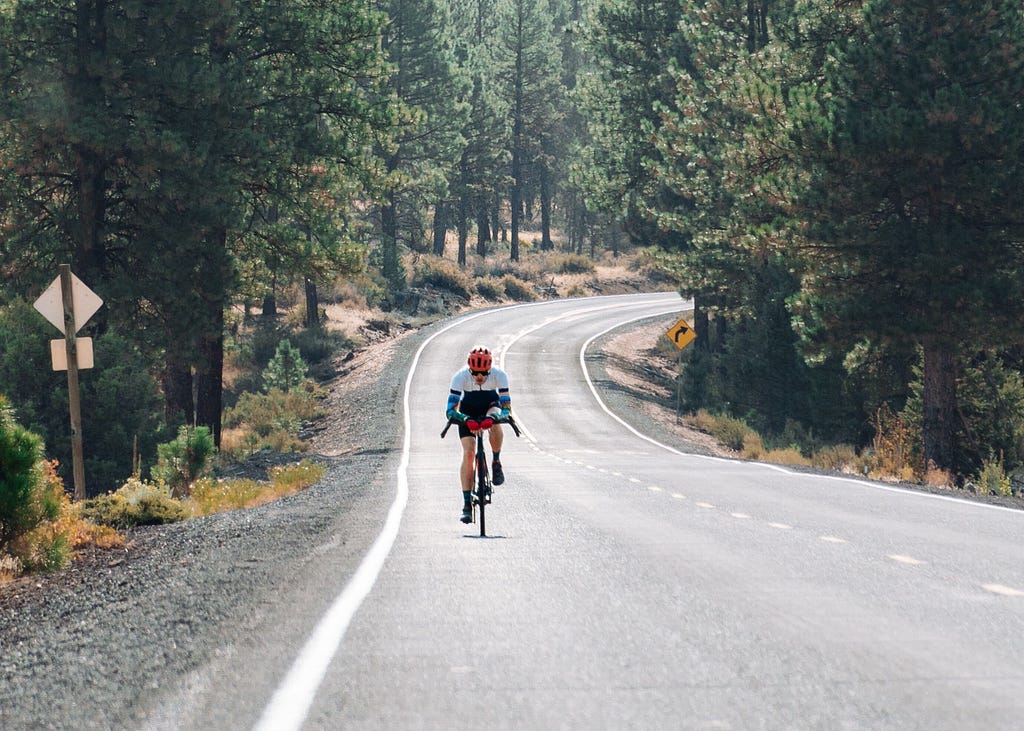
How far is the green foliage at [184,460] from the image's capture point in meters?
18.1

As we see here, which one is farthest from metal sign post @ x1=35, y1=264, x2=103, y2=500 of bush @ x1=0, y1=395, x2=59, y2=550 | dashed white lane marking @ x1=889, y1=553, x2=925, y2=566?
dashed white lane marking @ x1=889, y1=553, x2=925, y2=566

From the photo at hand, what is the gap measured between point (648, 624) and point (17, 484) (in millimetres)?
5673

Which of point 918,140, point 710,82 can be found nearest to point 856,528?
point 918,140

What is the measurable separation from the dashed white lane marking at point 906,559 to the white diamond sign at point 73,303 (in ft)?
34.1

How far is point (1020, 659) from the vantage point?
5.49 m

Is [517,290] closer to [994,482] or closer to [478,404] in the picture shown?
[994,482]

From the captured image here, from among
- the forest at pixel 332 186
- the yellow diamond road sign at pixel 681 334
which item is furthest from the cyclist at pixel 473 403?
the yellow diamond road sign at pixel 681 334

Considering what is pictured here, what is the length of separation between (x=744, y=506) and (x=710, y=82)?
23.4 meters

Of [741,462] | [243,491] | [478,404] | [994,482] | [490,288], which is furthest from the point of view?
[490,288]

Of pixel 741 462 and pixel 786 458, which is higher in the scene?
pixel 741 462

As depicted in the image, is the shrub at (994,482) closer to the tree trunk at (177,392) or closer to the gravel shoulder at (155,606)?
the gravel shoulder at (155,606)

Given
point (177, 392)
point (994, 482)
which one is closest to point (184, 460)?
point (177, 392)

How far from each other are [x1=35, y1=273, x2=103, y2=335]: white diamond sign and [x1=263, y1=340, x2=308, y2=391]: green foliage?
2457cm

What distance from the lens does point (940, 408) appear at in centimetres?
2388
